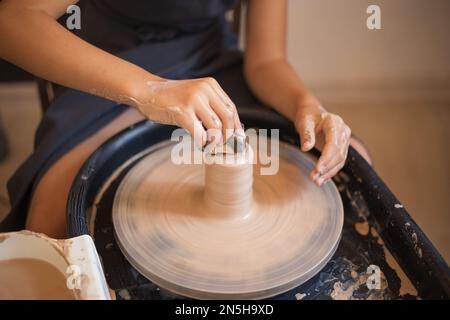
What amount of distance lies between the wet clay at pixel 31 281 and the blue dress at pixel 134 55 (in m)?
0.34

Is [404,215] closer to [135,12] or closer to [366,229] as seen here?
[366,229]

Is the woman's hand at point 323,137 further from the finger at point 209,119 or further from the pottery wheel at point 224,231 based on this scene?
the finger at point 209,119

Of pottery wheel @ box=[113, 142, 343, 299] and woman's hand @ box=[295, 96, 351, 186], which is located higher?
woman's hand @ box=[295, 96, 351, 186]

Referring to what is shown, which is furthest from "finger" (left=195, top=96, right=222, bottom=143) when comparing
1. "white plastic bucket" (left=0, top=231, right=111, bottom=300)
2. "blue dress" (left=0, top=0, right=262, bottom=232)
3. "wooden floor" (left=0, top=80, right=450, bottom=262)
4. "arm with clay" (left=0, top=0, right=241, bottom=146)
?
"wooden floor" (left=0, top=80, right=450, bottom=262)

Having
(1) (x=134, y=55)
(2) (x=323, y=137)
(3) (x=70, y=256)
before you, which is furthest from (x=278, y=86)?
(3) (x=70, y=256)

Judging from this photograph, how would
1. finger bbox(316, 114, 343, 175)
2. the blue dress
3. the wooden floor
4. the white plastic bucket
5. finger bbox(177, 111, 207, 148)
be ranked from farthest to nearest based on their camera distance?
the wooden floor < the blue dress < finger bbox(316, 114, 343, 175) < finger bbox(177, 111, 207, 148) < the white plastic bucket

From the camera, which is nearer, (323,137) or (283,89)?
(323,137)

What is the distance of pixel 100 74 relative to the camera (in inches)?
36.7

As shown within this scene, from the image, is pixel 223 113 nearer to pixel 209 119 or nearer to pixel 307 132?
pixel 209 119

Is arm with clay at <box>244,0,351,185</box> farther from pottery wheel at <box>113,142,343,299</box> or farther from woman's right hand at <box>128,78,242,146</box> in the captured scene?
woman's right hand at <box>128,78,242,146</box>

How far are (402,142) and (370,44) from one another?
45 cm

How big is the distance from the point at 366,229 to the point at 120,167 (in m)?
0.55

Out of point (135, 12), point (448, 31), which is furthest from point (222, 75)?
point (448, 31)

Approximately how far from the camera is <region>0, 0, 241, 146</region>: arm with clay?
0.86 m
